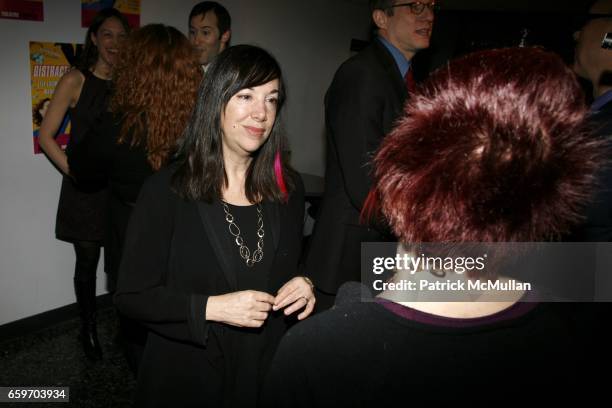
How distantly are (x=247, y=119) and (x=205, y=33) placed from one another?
6.99 ft

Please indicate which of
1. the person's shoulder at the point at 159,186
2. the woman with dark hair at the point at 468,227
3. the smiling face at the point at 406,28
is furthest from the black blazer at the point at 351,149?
the woman with dark hair at the point at 468,227

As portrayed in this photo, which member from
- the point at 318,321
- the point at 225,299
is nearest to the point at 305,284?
the point at 225,299

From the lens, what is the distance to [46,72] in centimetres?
283

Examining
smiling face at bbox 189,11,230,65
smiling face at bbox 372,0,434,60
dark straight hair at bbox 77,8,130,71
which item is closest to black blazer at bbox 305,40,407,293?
smiling face at bbox 372,0,434,60

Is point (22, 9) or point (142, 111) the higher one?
point (22, 9)

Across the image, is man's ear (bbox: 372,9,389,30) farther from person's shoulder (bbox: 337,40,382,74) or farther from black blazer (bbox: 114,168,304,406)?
black blazer (bbox: 114,168,304,406)

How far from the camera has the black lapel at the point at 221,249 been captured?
4.66ft

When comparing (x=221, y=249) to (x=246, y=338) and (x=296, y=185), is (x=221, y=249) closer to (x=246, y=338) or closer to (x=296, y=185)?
(x=246, y=338)

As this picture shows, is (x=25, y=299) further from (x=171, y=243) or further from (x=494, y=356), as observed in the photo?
(x=494, y=356)

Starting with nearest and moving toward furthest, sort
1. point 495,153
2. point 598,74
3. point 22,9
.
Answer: point 495,153 → point 598,74 → point 22,9

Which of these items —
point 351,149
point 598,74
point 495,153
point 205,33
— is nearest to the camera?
point 495,153

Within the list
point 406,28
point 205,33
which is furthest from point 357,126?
point 205,33

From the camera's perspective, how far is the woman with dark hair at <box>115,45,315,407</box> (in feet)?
4.52

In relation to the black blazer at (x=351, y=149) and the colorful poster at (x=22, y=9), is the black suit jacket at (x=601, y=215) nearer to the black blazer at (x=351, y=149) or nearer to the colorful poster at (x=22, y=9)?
the black blazer at (x=351, y=149)
